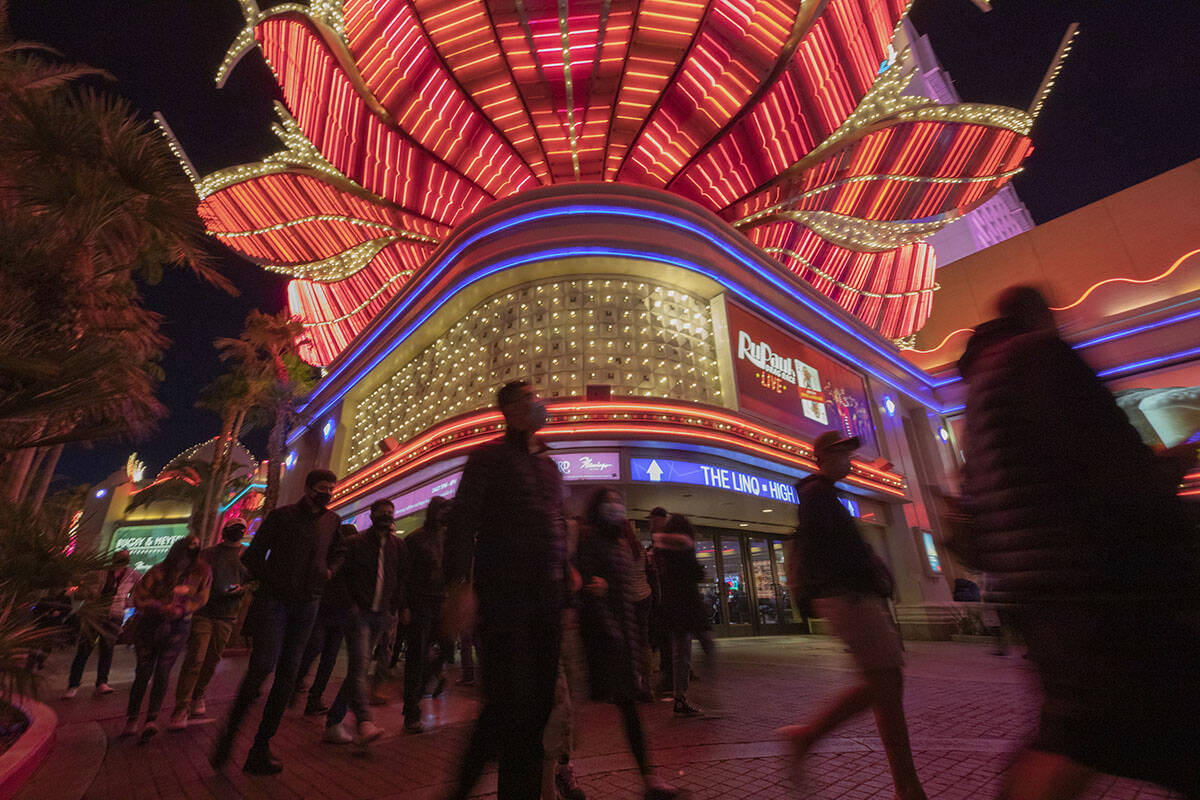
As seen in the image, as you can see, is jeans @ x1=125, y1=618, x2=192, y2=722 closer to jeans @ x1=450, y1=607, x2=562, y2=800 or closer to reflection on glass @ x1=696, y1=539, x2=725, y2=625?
jeans @ x1=450, y1=607, x2=562, y2=800

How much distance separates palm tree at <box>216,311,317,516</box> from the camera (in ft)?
70.8

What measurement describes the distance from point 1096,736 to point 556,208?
1221 cm

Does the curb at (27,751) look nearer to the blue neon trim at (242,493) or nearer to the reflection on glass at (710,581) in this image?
the reflection on glass at (710,581)

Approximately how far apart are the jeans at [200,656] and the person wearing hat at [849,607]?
5.73 metres

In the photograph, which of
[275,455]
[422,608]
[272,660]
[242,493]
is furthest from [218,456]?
[272,660]

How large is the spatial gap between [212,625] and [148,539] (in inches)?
2373

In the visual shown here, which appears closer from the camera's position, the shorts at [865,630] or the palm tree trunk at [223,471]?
the shorts at [865,630]

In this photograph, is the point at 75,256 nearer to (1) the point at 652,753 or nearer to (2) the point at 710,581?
(1) the point at 652,753

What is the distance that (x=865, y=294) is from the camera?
24.1 m

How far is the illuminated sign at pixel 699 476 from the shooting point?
10703 mm

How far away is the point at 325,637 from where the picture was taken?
559cm

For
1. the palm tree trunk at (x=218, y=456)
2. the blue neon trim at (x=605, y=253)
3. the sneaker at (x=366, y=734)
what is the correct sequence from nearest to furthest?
the sneaker at (x=366, y=734) < the blue neon trim at (x=605, y=253) < the palm tree trunk at (x=218, y=456)

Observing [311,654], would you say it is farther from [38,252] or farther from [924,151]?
[924,151]

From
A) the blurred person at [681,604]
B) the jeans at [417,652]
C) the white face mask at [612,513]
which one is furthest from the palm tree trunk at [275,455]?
the white face mask at [612,513]
